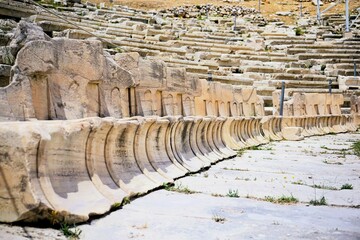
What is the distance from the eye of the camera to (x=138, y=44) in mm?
18297

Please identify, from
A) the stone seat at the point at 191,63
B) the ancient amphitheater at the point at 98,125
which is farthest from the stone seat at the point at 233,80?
the ancient amphitheater at the point at 98,125

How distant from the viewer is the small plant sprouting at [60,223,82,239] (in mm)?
2642

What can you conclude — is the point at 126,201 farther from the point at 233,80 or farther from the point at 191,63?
the point at 191,63

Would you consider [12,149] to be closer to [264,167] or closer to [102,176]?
[102,176]

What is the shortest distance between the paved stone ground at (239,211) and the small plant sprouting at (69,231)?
45 millimetres

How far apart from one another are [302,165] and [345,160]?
3.94ft

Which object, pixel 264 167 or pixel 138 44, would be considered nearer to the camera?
pixel 264 167

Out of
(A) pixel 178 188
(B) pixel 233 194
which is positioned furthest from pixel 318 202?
(A) pixel 178 188

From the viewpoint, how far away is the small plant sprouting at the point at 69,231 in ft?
8.67

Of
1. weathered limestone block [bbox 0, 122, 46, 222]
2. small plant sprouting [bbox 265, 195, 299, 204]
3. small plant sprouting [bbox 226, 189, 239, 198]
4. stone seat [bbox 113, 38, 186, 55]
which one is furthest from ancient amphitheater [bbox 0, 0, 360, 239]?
stone seat [bbox 113, 38, 186, 55]

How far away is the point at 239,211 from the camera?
3572mm

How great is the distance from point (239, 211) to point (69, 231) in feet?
4.91

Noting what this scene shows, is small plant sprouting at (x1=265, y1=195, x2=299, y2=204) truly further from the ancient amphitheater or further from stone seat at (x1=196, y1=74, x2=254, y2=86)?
stone seat at (x1=196, y1=74, x2=254, y2=86)

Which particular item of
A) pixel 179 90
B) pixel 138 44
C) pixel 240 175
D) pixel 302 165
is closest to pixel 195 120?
pixel 179 90
